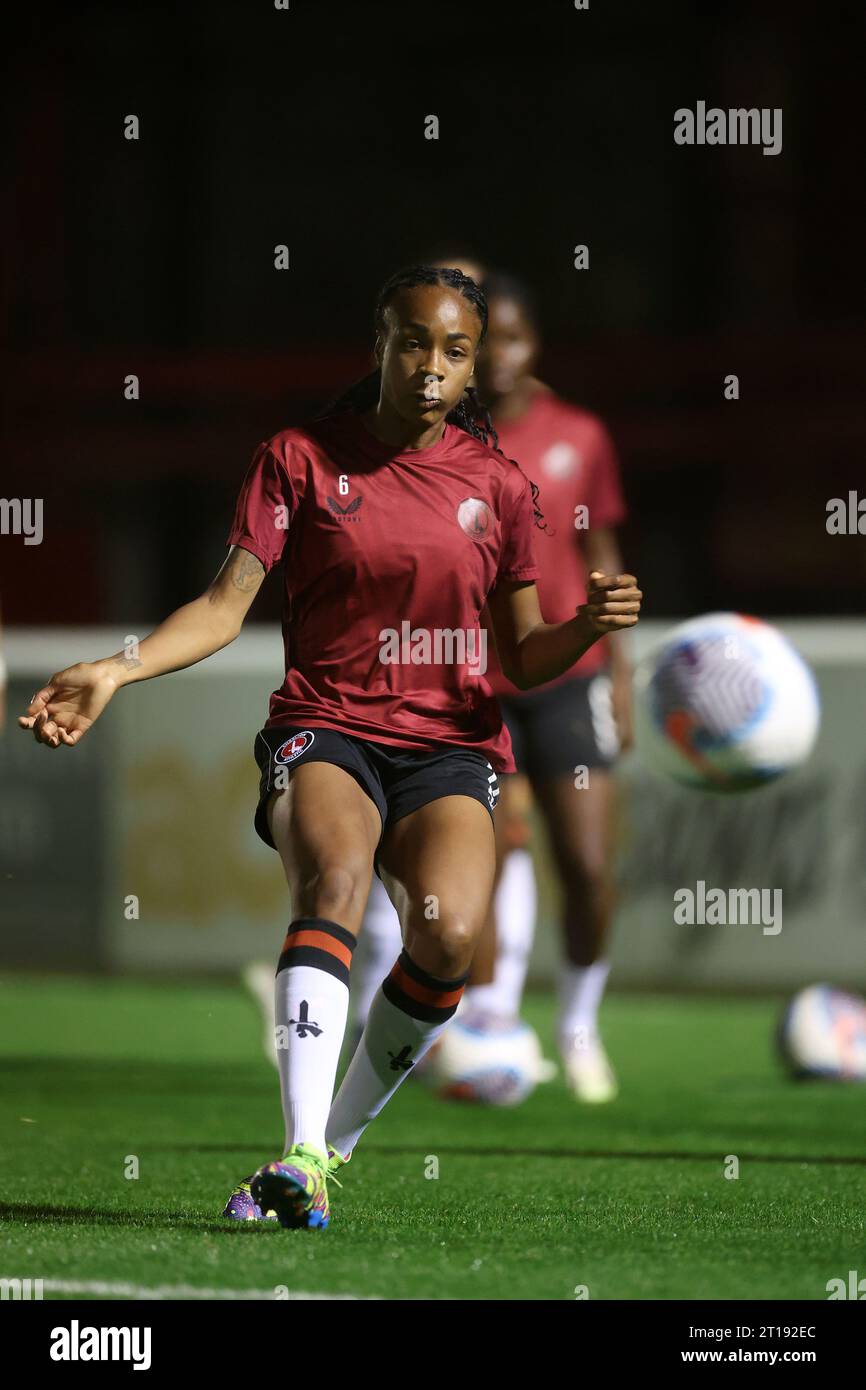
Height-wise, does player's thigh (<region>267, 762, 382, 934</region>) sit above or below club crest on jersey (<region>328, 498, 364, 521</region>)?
below

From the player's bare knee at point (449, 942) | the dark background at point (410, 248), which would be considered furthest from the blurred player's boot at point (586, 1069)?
the dark background at point (410, 248)

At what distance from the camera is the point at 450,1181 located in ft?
16.8

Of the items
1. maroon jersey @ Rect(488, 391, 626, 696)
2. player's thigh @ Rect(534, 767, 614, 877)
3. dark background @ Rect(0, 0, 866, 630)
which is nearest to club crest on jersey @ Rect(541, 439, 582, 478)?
maroon jersey @ Rect(488, 391, 626, 696)

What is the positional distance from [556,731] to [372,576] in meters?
2.57

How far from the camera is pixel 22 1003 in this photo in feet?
32.6

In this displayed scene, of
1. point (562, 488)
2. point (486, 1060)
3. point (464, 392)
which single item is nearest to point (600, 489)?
point (562, 488)

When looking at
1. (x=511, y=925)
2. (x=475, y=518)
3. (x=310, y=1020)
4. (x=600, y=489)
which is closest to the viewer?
(x=310, y=1020)

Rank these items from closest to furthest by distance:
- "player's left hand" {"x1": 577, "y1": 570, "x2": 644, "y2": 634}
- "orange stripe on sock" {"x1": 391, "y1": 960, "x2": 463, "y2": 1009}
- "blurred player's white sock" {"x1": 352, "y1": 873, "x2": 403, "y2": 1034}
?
"player's left hand" {"x1": 577, "y1": 570, "x2": 644, "y2": 634} → "orange stripe on sock" {"x1": 391, "y1": 960, "x2": 463, "y2": 1009} → "blurred player's white sock" {"x1": 352, "y1": 873, "x2": 403, "y2": 1034}

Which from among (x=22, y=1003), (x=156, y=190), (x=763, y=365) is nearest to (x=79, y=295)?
(x=156, y=190)

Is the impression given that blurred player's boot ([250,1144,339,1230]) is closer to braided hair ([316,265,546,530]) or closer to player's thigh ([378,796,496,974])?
player's thigh ([378,796,496,974])

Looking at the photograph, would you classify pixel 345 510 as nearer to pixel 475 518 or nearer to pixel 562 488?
pixel 475 518

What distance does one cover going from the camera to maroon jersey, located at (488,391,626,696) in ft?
22.9

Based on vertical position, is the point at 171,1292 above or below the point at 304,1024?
below

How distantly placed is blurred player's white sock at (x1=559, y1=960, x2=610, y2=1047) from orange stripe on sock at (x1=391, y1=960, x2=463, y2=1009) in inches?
111
